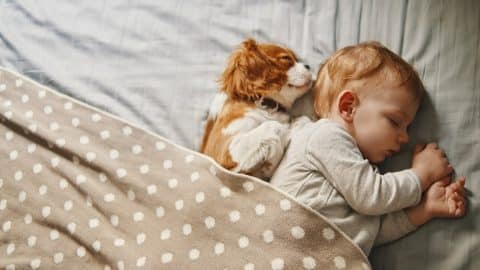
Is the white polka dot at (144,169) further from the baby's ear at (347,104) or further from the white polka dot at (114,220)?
the baby's ear at (347,104)

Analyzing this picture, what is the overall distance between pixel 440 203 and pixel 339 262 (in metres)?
0.21

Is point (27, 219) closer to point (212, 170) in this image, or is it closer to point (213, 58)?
point (212, 170)

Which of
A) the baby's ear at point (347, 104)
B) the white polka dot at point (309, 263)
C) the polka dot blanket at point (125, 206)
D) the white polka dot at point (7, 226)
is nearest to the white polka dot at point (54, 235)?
the polka dot blanket at point (125, 206)

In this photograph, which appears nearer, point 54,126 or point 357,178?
point 357,178

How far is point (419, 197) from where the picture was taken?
101 cm

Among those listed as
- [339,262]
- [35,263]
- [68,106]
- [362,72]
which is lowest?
[35,263]

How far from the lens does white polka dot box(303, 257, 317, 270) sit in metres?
0.96

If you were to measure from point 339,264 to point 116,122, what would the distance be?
22.2 inches

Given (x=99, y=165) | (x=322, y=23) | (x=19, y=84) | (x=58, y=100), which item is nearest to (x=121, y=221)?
(x=99, y=165)

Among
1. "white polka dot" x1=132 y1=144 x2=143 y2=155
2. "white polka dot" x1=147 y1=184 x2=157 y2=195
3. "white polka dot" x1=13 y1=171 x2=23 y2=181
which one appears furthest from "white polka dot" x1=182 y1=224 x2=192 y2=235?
"white polka dot" x1=13 y1=171 x2=23 y2=181

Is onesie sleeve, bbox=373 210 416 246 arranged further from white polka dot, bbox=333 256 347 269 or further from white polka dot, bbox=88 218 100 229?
white polka dot, bbox=88 218 100 229

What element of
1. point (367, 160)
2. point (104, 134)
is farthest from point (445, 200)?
point (104, 134)

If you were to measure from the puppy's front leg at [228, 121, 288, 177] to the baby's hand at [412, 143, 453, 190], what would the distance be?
0.84 feet

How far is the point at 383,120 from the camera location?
1.05 m
